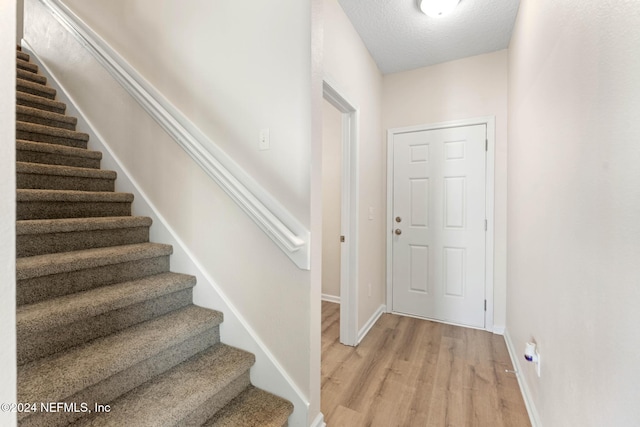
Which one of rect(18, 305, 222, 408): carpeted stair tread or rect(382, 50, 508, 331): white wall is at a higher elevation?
rect(382, 50, 508, 331): white wall

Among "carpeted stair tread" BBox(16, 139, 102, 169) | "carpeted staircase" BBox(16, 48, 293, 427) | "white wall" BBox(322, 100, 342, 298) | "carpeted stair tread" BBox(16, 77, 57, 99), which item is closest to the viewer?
"carpeted staircase" BBox(16, 48, 293, 427)

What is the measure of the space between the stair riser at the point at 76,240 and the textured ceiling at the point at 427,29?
7.21 ft

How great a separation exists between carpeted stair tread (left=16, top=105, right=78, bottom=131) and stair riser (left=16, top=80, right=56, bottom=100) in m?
0.32

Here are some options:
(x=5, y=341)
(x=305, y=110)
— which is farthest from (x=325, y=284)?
(x=5, y=341)

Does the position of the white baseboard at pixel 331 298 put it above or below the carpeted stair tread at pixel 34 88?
below

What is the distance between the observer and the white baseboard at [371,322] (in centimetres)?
244

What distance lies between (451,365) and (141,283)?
2.13 m

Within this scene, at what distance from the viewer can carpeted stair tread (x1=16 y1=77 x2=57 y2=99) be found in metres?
2.14

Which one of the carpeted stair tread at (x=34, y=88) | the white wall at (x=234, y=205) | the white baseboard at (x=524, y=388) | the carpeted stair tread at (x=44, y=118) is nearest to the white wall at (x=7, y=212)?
the white wall at (x=234, y=205)

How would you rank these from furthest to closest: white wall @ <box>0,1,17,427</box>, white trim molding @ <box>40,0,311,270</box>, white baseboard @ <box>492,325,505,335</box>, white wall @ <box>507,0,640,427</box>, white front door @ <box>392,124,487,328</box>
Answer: white front door @ <box>392,124,487,328</box> < white baseboard @ <box>492,325,505,335</box> < white trim molding @ <box>40,0,311,270</box> < white wall @ <box>507,0,640,427</box> < white wall @ <box>0,1,17,427</box>

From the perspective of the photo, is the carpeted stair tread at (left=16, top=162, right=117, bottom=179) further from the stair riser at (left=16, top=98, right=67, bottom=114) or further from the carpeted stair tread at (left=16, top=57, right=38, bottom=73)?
the carpeted stair tread at (left=16, top=57, right=38, bottom=73)

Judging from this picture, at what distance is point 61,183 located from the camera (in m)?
1.75

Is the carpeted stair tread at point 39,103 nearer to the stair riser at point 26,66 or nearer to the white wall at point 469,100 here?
the stair riser at point 26,66

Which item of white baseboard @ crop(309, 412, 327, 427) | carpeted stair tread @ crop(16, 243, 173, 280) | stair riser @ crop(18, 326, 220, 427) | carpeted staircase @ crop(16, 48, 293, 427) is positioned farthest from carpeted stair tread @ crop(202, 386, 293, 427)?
carpeted stair tread @ crop(16, 243, 173, 280)
